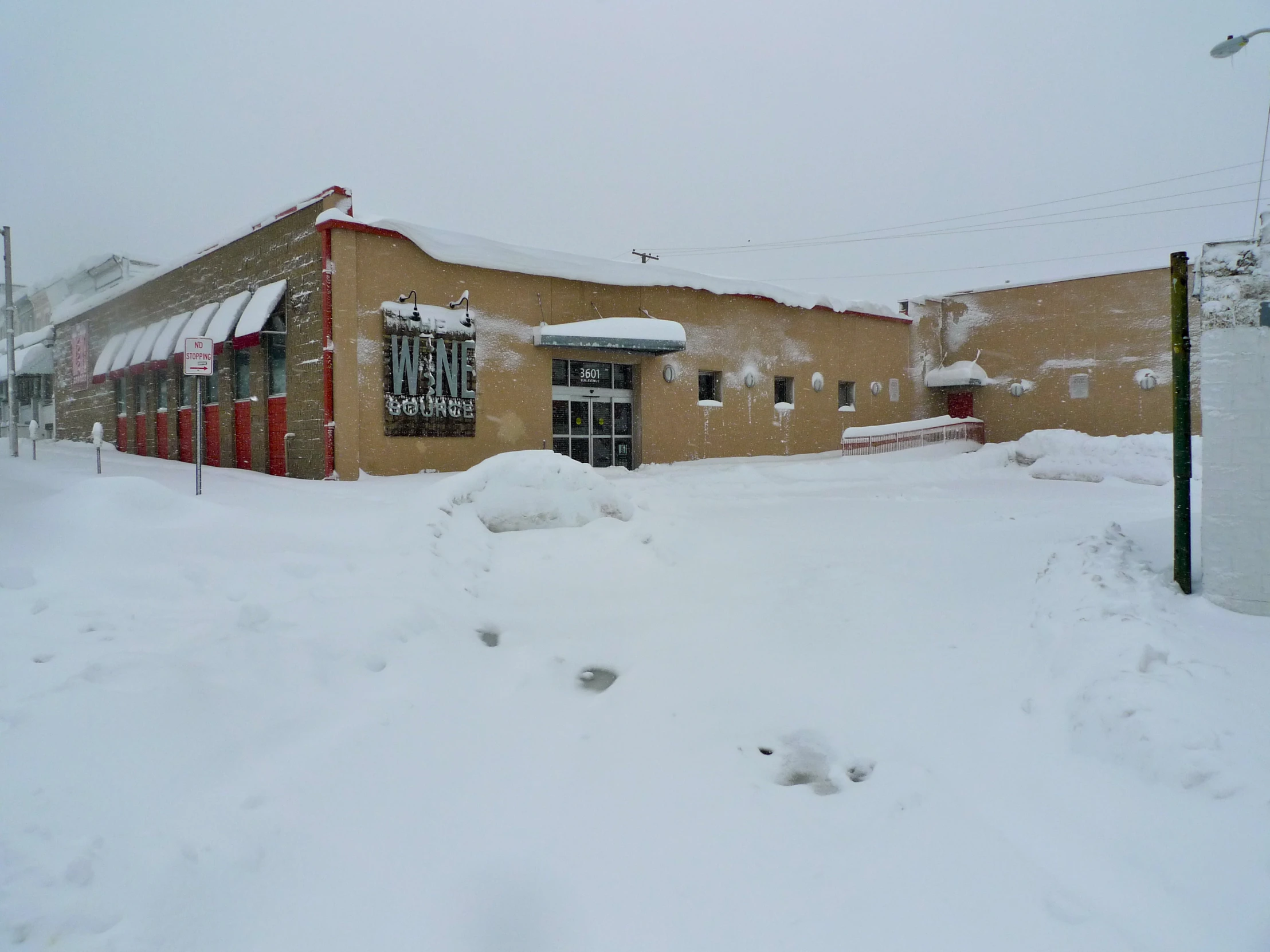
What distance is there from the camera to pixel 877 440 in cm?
2036

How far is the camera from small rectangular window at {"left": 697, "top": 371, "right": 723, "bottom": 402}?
19.7 meters

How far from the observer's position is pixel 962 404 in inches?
1016

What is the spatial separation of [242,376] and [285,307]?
107 inches

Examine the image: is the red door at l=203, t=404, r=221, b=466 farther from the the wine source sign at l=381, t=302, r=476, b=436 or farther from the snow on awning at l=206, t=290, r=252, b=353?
the the wine source sign at l=381, t=302, r=476, b=436

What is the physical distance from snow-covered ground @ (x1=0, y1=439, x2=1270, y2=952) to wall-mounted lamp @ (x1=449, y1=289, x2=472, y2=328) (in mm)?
8663

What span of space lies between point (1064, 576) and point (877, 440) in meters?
15.1

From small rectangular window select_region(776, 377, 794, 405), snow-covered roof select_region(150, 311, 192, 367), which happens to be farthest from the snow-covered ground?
small rectangular window select_region(776, 377, 794, 405)

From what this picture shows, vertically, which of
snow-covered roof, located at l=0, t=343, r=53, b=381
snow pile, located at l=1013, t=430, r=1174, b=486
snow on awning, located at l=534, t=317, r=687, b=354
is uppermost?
snow-covered roof, located at l=0, t=343, r=53, b=381

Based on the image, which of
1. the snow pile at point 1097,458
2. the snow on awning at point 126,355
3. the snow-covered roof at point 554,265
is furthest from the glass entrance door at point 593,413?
the snow on awning at point 126,355

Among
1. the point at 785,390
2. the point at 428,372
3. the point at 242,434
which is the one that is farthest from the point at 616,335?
the point at 242,434

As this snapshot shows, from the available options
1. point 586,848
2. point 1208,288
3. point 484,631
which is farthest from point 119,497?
→ point 1208,288

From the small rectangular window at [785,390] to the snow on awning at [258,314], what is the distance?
44.0 feet

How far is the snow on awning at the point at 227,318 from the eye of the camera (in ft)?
49.4

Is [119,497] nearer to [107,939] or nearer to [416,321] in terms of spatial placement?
[107,939]
